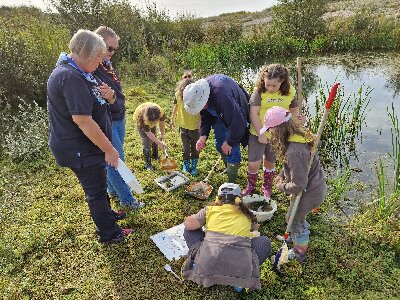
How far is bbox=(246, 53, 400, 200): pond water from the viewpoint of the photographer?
16.8ft

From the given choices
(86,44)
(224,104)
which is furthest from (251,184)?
(86,44)

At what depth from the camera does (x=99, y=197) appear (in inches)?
121

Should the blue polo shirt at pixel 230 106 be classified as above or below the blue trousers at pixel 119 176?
above

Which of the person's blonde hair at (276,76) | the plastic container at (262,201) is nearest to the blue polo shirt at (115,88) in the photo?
the person's blonde hair at (276,76)

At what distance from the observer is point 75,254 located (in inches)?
132

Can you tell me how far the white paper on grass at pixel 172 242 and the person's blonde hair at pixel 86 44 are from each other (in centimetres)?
193

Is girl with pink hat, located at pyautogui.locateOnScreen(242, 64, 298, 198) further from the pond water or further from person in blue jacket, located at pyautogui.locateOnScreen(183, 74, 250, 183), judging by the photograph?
the pond water

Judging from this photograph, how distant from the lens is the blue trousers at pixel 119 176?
3.60m

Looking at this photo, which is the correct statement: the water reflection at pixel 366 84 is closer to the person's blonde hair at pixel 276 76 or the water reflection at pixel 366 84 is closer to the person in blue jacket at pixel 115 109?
the person's blonde hair at pixel 276 76

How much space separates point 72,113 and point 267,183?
2.42 m

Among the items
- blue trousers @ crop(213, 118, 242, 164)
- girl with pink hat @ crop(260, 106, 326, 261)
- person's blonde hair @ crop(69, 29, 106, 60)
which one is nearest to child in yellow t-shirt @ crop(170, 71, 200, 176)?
blue trousers @ crop(213, 118, 242, 164)

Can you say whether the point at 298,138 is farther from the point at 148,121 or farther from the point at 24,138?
the point at 24,138

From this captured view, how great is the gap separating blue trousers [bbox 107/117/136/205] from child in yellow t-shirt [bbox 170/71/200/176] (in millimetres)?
768

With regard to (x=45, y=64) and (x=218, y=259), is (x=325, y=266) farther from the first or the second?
(x=45, y=64)
